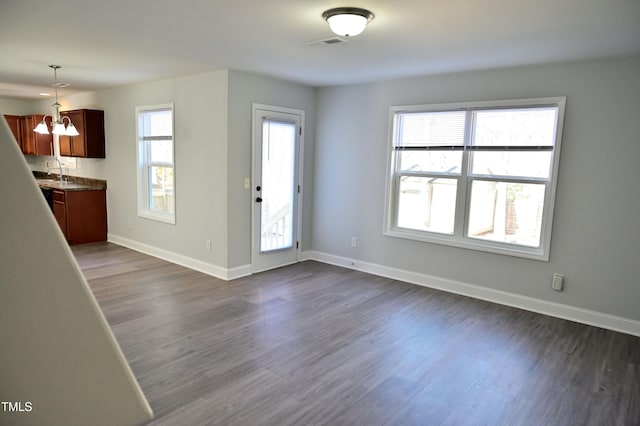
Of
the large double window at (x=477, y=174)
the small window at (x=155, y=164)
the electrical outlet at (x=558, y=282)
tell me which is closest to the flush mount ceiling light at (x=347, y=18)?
the large double window at (x=477, y=174)

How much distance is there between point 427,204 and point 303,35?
2.58 metres

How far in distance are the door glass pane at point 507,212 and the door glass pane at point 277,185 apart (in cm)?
240

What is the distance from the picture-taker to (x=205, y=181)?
4.97 m

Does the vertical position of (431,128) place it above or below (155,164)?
above

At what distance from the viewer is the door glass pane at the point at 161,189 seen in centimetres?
573

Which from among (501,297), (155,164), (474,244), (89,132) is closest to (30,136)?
(89,132)

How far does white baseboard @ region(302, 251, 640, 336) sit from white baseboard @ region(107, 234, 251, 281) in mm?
1446

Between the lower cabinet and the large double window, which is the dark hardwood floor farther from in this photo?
the lower cabinet

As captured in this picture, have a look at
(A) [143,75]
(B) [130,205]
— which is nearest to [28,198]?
(A) [143,75]

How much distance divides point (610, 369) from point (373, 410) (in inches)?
77.6

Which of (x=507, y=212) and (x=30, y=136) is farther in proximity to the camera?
(x=30, y=136)

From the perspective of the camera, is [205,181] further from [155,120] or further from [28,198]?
[28,198]

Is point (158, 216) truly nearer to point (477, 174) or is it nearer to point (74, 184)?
point (74, 184)

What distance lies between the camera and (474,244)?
4.47 metres
